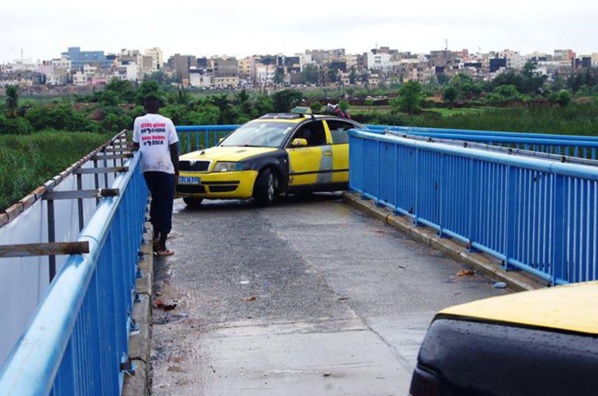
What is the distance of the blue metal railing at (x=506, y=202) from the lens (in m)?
9.46

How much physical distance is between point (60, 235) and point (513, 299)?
6.53 meters

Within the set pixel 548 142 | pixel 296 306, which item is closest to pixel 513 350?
pixel 296 306

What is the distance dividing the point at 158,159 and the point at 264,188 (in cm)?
598

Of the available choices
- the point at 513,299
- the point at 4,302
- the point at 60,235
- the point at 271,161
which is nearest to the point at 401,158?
the point at 271,161

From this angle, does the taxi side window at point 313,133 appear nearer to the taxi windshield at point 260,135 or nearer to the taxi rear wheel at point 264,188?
the taxi windshield at point 260,135

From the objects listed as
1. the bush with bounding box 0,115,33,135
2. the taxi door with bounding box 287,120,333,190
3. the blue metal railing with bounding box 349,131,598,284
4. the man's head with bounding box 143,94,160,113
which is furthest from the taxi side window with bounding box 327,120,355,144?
the bush with bounding box 0,115,33,135

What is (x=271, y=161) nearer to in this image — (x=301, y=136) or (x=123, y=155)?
(x=301, y=136)

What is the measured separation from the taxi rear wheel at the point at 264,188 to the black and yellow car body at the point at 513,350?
1555cm

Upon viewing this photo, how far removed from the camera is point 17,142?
3378 centimetres

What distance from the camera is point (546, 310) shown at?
11.0ft

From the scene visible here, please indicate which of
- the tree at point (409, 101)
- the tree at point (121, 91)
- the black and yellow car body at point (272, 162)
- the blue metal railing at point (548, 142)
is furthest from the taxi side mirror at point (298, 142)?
the tree at point (121, 91)

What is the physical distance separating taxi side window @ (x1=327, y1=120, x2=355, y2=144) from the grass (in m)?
5.04

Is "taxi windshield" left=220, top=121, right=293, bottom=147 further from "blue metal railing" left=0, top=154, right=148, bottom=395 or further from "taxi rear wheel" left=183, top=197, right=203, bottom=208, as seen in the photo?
"blue metal railing" left=0, top=154, right=148, bottom=395

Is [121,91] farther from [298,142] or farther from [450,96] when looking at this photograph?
[298,142]
